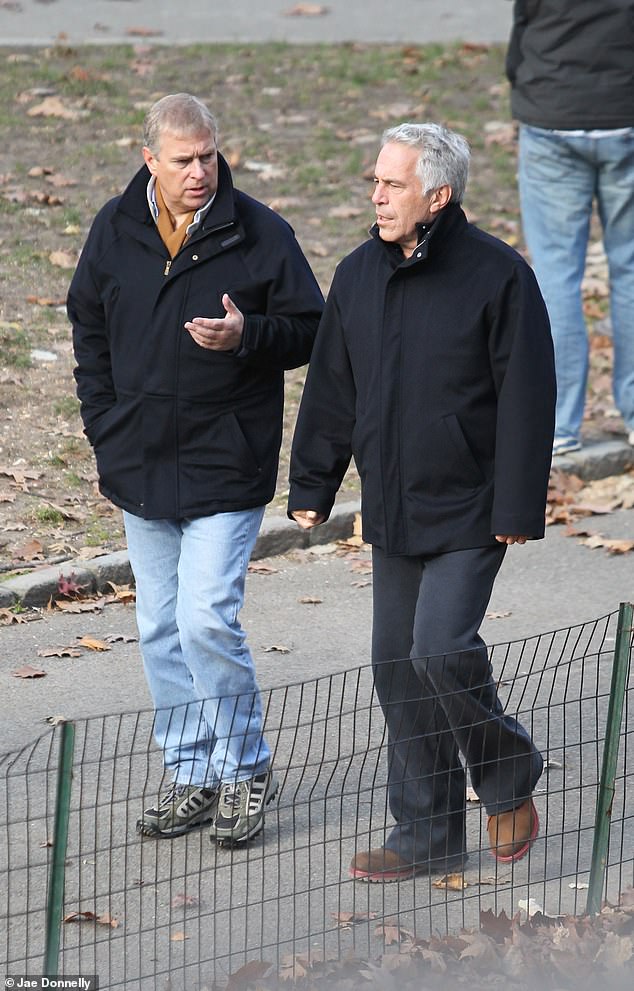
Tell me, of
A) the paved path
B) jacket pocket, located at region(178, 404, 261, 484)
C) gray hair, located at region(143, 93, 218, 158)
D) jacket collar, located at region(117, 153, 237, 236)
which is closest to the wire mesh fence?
jacket pocket, located at region(178, 404, 261, 484)

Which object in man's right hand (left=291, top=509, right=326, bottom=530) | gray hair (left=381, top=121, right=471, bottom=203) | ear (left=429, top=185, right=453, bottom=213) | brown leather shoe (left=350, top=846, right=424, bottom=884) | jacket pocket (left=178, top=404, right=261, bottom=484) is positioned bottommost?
brown leather shoe (left=350, top=846, right=424, bottom=884)

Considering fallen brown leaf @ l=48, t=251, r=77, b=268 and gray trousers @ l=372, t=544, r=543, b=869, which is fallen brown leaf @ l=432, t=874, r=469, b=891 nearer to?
gray trousers @ l=372, t=544, r=543, b=869

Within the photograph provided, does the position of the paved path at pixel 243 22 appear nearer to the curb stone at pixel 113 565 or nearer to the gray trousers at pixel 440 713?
the curb stone at pixel 113 565

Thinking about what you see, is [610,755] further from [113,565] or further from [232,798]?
[113,565]

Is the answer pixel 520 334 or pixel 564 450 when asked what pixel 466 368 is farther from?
pixel 564 450

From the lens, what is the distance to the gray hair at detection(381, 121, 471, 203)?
421 cm

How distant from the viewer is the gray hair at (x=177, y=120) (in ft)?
14.4

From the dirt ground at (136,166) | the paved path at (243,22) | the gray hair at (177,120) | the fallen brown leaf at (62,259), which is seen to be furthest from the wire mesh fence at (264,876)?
the paved path at (243,22)

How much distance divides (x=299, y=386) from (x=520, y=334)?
461 cm

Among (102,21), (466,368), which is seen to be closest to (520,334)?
(466,368)

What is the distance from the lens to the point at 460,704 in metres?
4.33

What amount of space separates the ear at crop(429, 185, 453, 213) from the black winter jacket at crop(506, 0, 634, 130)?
3.70 meters

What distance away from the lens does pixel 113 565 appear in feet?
22.2

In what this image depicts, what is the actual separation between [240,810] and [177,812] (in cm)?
22
